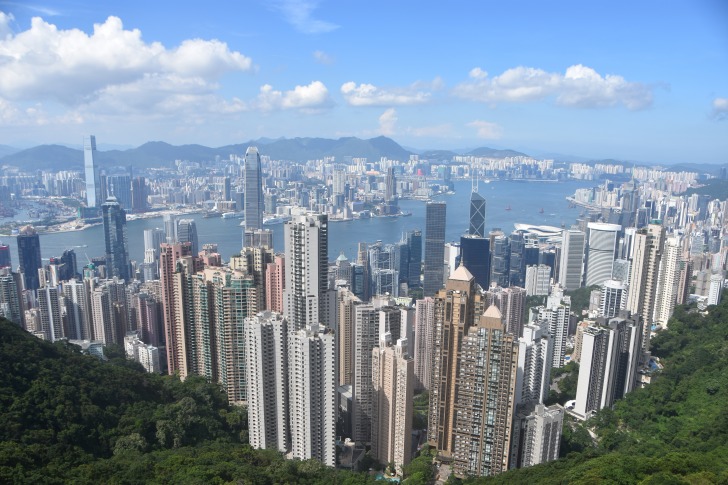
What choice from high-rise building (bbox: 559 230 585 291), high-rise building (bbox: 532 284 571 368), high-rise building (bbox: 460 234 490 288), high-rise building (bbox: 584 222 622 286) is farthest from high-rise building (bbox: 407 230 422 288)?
high-rise building (bbox: 532 284 571 368)

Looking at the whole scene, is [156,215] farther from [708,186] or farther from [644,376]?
[708,186]

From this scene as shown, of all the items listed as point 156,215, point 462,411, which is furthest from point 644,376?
point 156,215

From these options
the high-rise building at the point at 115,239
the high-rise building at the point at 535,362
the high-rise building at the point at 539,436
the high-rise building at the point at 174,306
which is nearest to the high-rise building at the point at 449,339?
the high-rise building at the point at 539,436

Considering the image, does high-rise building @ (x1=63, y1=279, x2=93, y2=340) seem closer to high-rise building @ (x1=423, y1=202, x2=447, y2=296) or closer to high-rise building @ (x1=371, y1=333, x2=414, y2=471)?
high-rise building @ (x1=371, y1=333, x2=414, y2=471)

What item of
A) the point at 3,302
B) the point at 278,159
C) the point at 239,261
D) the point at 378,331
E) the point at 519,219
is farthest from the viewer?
the point at 278,159

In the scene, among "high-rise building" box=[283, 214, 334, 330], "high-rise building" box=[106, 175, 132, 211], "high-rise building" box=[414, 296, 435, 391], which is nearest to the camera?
"high-rise building" box=[283, 214, 334, 330]

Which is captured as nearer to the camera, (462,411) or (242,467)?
(242,467)
